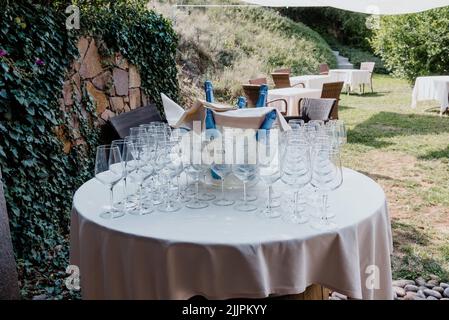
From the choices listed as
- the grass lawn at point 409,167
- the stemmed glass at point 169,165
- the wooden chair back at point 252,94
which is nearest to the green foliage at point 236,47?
the wooden chair back at point 252,94

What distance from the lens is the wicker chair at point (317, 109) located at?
4.82 metres

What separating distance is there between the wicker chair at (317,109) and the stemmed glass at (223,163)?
3083mm

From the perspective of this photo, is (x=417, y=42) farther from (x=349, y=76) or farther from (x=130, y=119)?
(x=130, y=119)

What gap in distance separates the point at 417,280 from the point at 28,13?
351 centimetres

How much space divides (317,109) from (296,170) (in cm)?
323

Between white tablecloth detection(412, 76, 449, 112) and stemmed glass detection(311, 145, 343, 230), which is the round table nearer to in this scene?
stemmed glass detection(311, 145, 343, 230)

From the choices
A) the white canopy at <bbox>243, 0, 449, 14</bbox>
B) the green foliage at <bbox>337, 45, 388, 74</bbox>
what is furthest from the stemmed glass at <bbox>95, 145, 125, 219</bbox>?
the green foliage at <bbox>337, 45, 388, 74</bbox>

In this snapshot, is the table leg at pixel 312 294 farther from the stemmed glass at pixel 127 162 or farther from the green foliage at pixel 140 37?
the green foliage at pixel 140 37

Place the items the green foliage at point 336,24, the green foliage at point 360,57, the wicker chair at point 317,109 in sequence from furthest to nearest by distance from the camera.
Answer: the green foliage at point 336,24, the green foliage at point 360,57, the wicker chair at point 317,109

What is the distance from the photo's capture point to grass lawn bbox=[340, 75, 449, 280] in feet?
11.4

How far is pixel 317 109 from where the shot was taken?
16.2 feet
